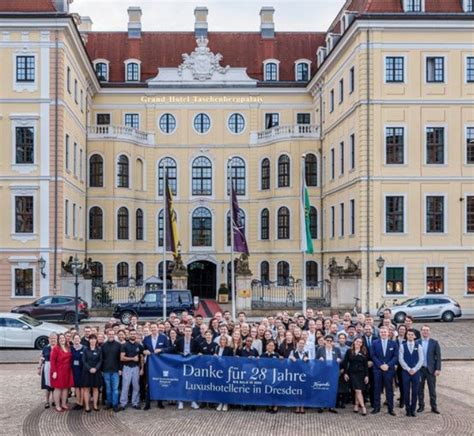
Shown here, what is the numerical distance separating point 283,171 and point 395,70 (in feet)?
43.0

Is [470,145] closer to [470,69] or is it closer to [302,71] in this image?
[470,69]

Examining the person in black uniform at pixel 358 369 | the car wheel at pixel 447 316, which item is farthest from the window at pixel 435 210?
the person in black uniform at pixel 358 369

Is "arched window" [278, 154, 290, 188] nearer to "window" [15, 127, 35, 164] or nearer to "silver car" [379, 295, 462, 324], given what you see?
"silver car" [379, 295, 462, 324]

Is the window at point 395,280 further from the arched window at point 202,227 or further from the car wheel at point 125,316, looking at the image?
the arched window at point 202,227

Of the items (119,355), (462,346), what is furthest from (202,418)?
(462,346)

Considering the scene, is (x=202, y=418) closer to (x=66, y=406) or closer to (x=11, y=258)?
(x=66, y=406)

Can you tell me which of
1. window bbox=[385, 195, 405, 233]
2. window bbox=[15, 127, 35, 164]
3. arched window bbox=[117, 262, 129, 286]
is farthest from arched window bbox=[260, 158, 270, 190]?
window bbox=[15, 127, 35, 164]

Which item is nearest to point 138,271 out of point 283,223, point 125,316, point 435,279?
point 283,223

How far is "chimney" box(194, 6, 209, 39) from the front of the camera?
184 ft

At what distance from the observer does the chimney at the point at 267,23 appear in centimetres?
5566

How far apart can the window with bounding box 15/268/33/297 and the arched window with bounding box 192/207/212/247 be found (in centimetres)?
1567

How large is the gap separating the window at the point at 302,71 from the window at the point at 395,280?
65.5 ft

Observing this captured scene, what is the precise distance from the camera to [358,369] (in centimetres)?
1536

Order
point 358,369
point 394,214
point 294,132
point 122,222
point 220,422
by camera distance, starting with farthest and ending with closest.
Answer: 1. point 122,222
2. point 294,132
3. point 394,214
4. point 358,369
5. point 220,422
